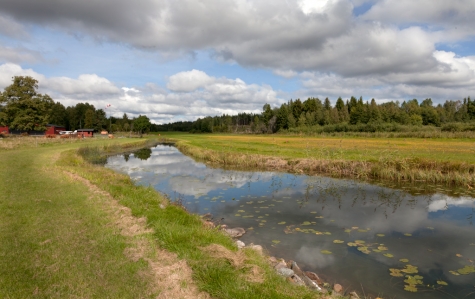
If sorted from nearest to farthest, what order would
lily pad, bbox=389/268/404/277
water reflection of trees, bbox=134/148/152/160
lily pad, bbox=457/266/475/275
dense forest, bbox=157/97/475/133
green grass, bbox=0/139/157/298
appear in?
green grass, bbox=0/139/157/298 → lily pad, bbox=389/268/404/277 → lily pad, bbox=457/266/475/275 → water reflection of trees, bbox=134/148/152/160 → dense forest, bbox=157/97/475/133

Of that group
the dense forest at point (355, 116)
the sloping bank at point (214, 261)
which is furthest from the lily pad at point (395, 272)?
the dense forest at point (355, 116)

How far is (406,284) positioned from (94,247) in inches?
280

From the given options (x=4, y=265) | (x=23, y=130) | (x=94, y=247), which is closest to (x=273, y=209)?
(x=94, y=247)

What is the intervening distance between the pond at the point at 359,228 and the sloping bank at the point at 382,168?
5.67ft

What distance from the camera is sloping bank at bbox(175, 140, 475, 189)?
1897 cm

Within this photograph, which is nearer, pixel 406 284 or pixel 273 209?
pixel 406 284

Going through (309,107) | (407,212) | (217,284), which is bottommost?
(407,212)

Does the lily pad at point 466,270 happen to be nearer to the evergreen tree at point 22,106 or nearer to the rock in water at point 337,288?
the rock in water at point 337,288

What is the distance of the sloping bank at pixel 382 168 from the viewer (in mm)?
18969

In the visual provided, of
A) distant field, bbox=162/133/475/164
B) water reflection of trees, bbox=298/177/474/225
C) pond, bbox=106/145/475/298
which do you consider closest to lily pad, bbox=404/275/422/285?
pond, bbox=106/145/475/298

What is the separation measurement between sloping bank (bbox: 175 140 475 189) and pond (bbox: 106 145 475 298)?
5.67 ft

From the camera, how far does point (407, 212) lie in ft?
43.8

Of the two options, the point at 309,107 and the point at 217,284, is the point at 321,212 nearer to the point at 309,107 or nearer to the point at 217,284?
the point at 217,284

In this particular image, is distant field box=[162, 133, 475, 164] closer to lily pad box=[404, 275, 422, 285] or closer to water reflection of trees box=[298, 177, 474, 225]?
water reflection of trees box=[298, 177, 474, 225]
